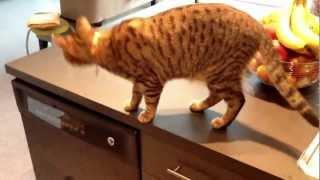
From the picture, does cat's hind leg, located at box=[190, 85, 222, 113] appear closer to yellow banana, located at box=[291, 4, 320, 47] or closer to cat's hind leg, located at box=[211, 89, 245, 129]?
cat's hind leg, located at box=[211, 89, 245, 129]

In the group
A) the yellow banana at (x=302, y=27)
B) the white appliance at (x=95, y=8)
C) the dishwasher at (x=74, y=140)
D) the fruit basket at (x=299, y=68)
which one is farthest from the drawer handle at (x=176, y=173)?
the white appliance at (x=95, y=8)

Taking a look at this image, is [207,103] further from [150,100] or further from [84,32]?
[84,32]

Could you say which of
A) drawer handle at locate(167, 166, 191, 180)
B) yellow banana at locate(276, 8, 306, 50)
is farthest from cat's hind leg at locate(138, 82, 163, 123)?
yellow banana at locate(276, 8, 306, 50)

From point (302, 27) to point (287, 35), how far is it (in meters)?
0.04

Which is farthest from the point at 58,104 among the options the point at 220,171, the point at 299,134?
the point at 299,134

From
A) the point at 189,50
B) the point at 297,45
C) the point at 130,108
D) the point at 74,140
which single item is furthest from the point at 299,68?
the point at 74,140

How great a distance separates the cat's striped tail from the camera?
0.80 metres

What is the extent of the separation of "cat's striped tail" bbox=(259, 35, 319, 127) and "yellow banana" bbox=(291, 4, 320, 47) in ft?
0.38

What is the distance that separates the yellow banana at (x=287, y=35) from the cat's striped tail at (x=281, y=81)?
4.0 inches

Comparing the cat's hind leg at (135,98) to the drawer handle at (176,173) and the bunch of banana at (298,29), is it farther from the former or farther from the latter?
the bunch of banana at (298,29)

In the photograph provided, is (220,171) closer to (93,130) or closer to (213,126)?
(213,126)

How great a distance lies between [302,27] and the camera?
90 centimetres

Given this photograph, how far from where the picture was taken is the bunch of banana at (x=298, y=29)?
874mm

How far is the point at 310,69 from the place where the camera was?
909 millimetres
